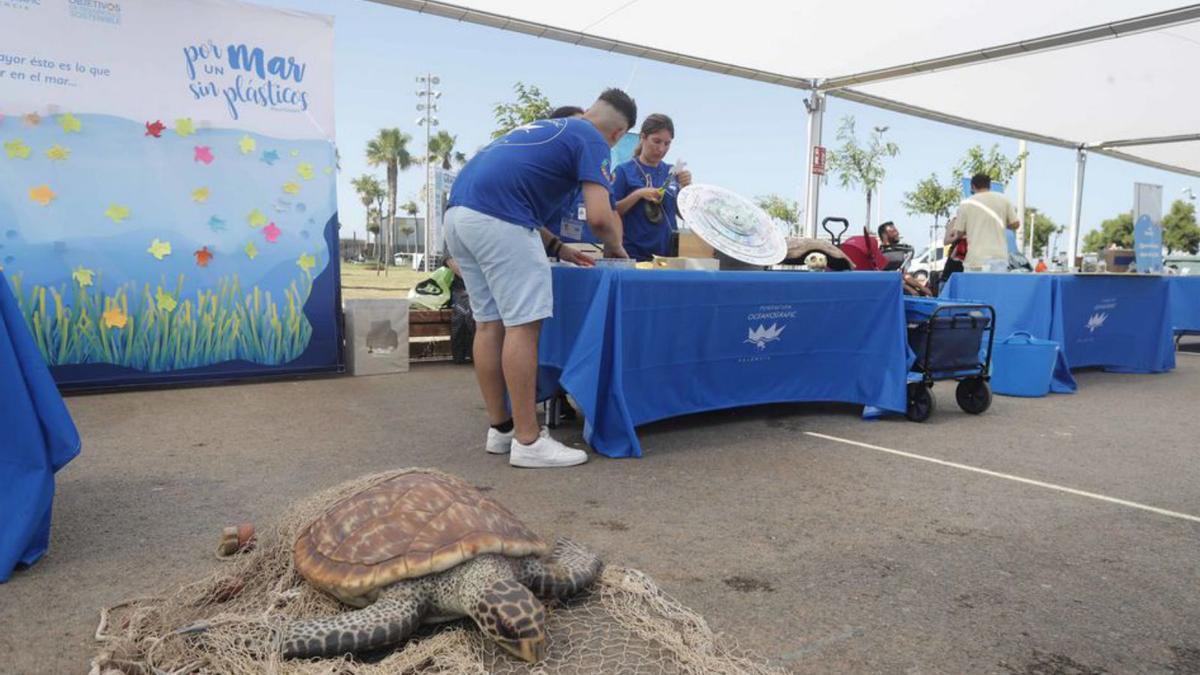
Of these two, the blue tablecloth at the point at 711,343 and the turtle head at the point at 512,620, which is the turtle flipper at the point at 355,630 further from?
the blue tablecloth at the point at 711,343

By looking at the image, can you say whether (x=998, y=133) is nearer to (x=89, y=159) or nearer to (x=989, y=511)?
(x=989, y=511)

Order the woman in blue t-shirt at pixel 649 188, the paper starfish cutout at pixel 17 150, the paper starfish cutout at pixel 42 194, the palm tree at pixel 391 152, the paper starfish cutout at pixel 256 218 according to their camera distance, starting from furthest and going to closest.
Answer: the palm tree at pixel 391 152 → the paper starfish cutout at pixel 256 218 → the paper starfish cutout at pixel 42 194 → the paper starfish cutout at pixel 17 150 → the woman in blue t-shirt at pixel 649 188

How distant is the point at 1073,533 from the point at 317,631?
2686 mm

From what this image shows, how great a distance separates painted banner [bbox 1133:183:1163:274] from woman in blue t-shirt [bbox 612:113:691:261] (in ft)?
19.1

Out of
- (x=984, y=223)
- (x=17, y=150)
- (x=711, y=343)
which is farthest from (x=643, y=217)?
(x=984, y=223)

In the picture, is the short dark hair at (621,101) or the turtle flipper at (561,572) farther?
the short dark hair at (621,101)

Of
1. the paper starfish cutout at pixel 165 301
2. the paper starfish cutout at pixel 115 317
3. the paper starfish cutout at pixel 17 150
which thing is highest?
the paper starfish cutout at pixel 17 150

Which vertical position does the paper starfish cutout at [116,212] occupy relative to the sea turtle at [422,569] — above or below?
above

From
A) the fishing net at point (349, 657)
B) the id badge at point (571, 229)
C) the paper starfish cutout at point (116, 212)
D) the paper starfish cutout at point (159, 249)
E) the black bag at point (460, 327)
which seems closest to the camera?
the fishing net at point (349, 657)

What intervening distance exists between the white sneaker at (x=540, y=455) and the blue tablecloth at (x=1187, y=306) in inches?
403

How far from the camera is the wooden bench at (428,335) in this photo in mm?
7168

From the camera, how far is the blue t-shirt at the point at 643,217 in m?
4.84

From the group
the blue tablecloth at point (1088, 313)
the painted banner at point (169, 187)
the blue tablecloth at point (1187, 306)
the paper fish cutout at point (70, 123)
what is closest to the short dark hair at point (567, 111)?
the painted banner at point (169, 187)

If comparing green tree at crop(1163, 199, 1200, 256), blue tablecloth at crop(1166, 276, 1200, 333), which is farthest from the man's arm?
green tree at crop(1163, 199, 1200, 256)
